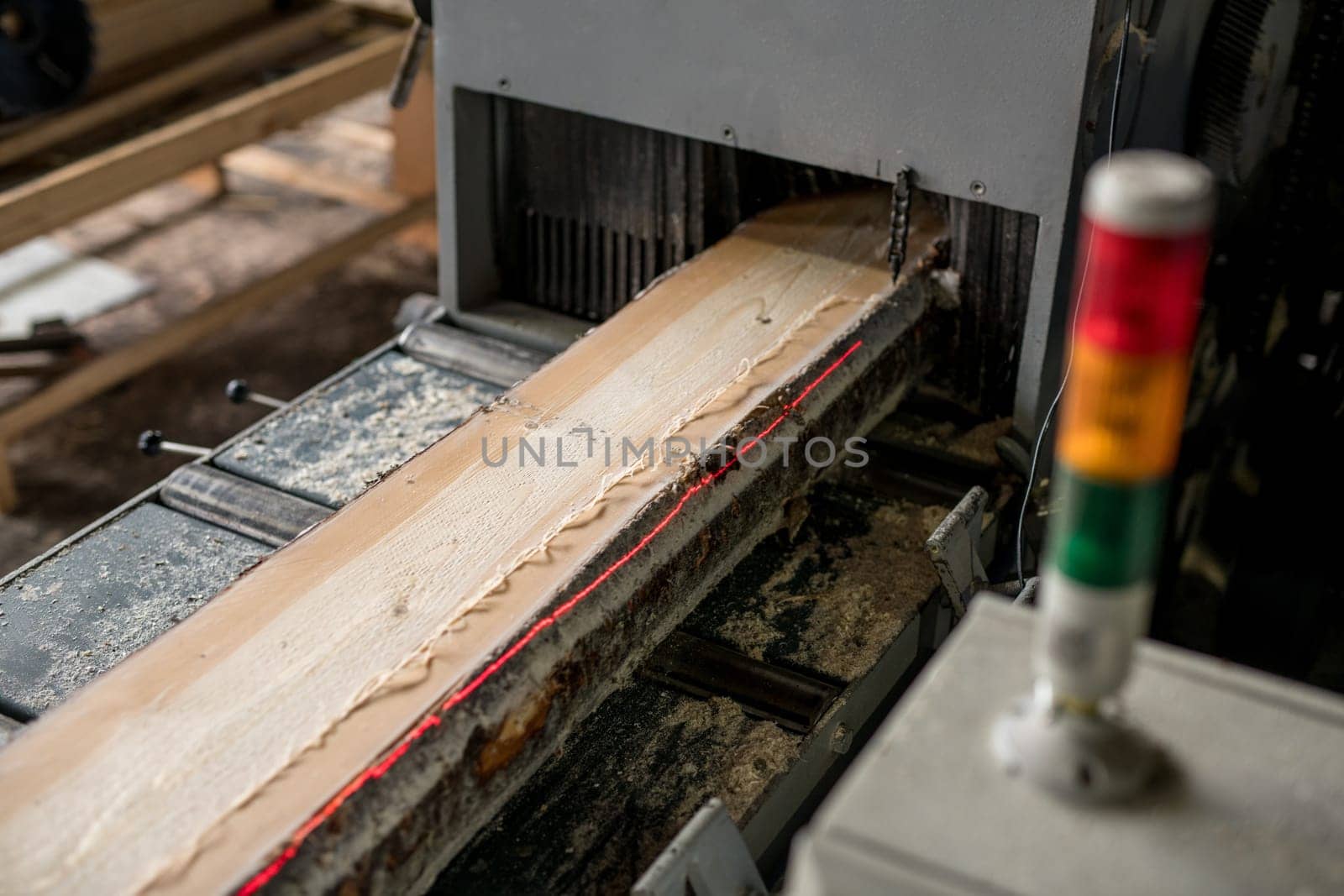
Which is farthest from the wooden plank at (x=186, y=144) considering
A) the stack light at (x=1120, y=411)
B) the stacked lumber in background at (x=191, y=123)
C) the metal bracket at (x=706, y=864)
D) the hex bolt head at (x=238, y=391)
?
the stack light at (x=1120, y=411)

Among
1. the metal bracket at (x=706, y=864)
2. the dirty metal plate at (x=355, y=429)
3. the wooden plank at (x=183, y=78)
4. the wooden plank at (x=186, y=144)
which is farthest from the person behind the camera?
the wooden plank at (x=183, y=78)

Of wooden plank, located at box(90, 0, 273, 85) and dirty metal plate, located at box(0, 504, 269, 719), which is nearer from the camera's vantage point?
dirty metal plate, located at box(0, 504, 269, 719)

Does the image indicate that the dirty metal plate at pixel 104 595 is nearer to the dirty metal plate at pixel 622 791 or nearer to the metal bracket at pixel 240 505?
the metal bracket at pixel 240 505

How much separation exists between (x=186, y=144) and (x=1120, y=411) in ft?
8.53

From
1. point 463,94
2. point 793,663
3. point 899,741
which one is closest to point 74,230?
point 463,94

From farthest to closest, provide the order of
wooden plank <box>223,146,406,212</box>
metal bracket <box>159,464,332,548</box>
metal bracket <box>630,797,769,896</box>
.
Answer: wooden plank <box>223,146,406,212</box>, metal bracket <box>159,464,332,548</box>, metal bracket <box>630,797,769,896</box>

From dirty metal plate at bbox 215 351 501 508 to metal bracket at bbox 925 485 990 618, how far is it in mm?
564

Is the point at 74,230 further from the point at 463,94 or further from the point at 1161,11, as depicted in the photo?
the point at 1161,11

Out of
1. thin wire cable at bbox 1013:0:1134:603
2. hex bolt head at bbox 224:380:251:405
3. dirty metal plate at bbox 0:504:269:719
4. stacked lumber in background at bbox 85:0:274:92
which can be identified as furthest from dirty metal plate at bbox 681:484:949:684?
stacked lumber in background at bbox 85:0:274:92

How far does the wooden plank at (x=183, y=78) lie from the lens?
3.09m

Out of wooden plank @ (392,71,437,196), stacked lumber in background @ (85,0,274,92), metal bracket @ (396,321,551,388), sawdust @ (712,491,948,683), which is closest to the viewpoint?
sawdust @ (712,491,948,683)

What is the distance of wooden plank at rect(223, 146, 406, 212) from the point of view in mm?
3865

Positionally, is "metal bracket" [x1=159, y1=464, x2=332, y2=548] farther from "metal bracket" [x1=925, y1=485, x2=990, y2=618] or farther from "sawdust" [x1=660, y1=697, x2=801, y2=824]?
"metal bracket" [x1=925, y1=485, x2=990, y2=618]

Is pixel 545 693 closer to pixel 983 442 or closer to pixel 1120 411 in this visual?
pixel 1120 411
